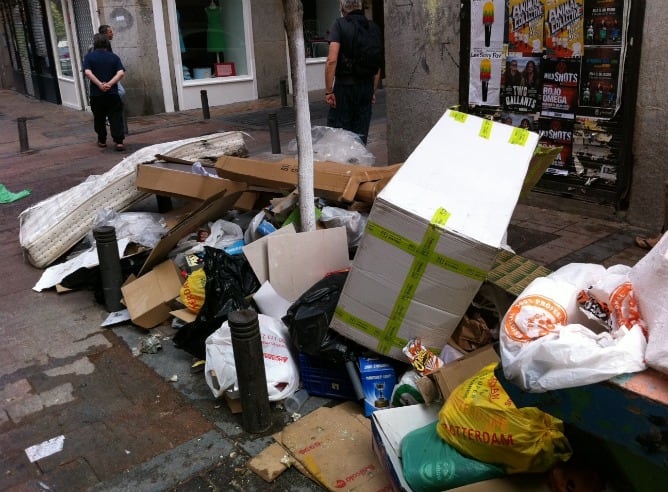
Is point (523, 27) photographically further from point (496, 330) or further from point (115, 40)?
point (115, 40)

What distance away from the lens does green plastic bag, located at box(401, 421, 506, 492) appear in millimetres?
2457

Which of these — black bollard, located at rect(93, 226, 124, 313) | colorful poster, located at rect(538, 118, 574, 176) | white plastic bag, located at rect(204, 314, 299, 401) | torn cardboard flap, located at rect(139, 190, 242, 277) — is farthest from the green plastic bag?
colorful poster, located at rect(538, 118, 574, 176)

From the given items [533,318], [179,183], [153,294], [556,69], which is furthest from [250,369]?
[556,69]

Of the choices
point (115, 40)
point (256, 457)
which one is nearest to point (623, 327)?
point (256, 457)

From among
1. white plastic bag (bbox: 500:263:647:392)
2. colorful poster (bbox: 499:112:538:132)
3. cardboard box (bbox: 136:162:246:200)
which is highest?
colorful poster (bbox: 499:112:538:132)

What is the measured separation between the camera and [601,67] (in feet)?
18.2

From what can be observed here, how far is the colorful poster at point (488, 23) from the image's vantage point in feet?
20.5

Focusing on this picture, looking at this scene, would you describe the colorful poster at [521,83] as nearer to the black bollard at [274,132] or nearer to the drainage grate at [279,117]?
the black bollard at [274,132]

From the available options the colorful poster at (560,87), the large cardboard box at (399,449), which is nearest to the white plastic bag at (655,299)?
the large cardboard box at (399,449)

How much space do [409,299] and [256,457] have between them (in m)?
1.08

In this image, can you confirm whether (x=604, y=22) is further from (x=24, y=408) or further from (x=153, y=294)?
(x=24, y=408)

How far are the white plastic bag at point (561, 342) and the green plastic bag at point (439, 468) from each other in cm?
52

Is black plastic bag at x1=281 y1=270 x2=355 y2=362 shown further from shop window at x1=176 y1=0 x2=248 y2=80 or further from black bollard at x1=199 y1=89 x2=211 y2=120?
shop window at x1=176 y1=0 x2=248 y2=80

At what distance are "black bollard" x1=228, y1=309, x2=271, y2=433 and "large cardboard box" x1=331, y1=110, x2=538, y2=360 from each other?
49 cm
